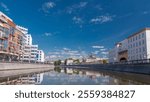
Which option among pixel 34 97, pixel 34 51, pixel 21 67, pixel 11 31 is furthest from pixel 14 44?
pixel 34 97

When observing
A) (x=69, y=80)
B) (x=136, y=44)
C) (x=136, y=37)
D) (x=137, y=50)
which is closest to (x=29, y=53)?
(x=136, y=44)

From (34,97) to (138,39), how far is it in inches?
2631

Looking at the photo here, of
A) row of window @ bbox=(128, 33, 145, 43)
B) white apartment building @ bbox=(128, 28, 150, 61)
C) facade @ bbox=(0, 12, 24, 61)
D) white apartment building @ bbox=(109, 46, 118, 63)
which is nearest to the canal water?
facade @ bbox=(0, 12, 24, 61)

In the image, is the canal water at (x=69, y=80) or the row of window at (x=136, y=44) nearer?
the canal water at (x=69, y=80)

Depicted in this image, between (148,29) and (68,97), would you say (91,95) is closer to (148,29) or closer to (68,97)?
(68,97)

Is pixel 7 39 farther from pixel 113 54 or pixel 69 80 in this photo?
pixel 113 54

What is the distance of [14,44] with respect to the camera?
256 feet

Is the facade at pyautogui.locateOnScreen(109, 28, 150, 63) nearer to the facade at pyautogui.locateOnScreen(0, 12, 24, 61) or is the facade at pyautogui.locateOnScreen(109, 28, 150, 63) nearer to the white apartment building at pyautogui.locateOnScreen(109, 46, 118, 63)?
the white apartment building at pyautogui.locateOnScreen(109, 46, 118, 63)

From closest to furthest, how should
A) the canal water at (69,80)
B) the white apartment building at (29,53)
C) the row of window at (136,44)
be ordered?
1. the canal water at (69,80)
2. the row of window at (136,44)
3. the white apartment building at (29,53)

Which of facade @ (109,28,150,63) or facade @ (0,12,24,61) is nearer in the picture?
facade @ (0,12,24,61)

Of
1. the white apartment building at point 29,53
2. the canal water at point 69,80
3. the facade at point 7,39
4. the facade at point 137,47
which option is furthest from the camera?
the white apartment building at point 29,53

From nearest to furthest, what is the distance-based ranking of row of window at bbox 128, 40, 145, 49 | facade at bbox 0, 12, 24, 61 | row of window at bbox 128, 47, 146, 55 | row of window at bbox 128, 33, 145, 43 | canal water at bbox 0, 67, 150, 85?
canal water at bbox 0, 67, 150, 85 → facade at bbox 0, 12, 24, 61 → row of window at bbox 128, 47, 146, 55 → row of window at bbox 128, 40, 145, 49 → row of window at bbox 128, 33, 145, 43

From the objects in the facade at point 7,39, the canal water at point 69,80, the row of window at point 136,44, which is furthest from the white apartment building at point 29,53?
the canal water at point 69,80

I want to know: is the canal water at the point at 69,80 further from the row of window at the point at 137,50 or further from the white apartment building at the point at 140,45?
the row of window at the point at 137,50
